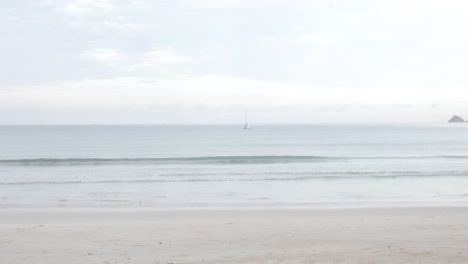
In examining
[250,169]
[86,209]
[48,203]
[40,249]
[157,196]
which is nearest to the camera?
[40,249]

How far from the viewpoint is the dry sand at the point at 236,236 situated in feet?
25.9

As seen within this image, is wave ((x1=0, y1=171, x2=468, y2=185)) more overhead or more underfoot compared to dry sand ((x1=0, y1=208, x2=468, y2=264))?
more underfoot

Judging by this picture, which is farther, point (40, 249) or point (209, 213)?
point (209, 213)

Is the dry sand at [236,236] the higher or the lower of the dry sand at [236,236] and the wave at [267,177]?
the higher

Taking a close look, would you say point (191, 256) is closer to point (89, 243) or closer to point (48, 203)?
point (89, 243)

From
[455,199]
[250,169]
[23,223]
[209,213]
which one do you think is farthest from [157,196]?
[250,169]

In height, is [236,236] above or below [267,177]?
above

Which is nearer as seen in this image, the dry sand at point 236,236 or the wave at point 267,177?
the dry sand at point 236,236

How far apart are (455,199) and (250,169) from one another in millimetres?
12886

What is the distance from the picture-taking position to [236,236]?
32.0ft

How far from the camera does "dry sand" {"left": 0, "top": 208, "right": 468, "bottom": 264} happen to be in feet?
25.9

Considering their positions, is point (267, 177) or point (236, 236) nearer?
point (236, 236)

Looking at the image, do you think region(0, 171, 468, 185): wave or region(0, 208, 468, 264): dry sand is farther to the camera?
region(0, 171, 468, 185): wave

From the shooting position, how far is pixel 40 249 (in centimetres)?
852
